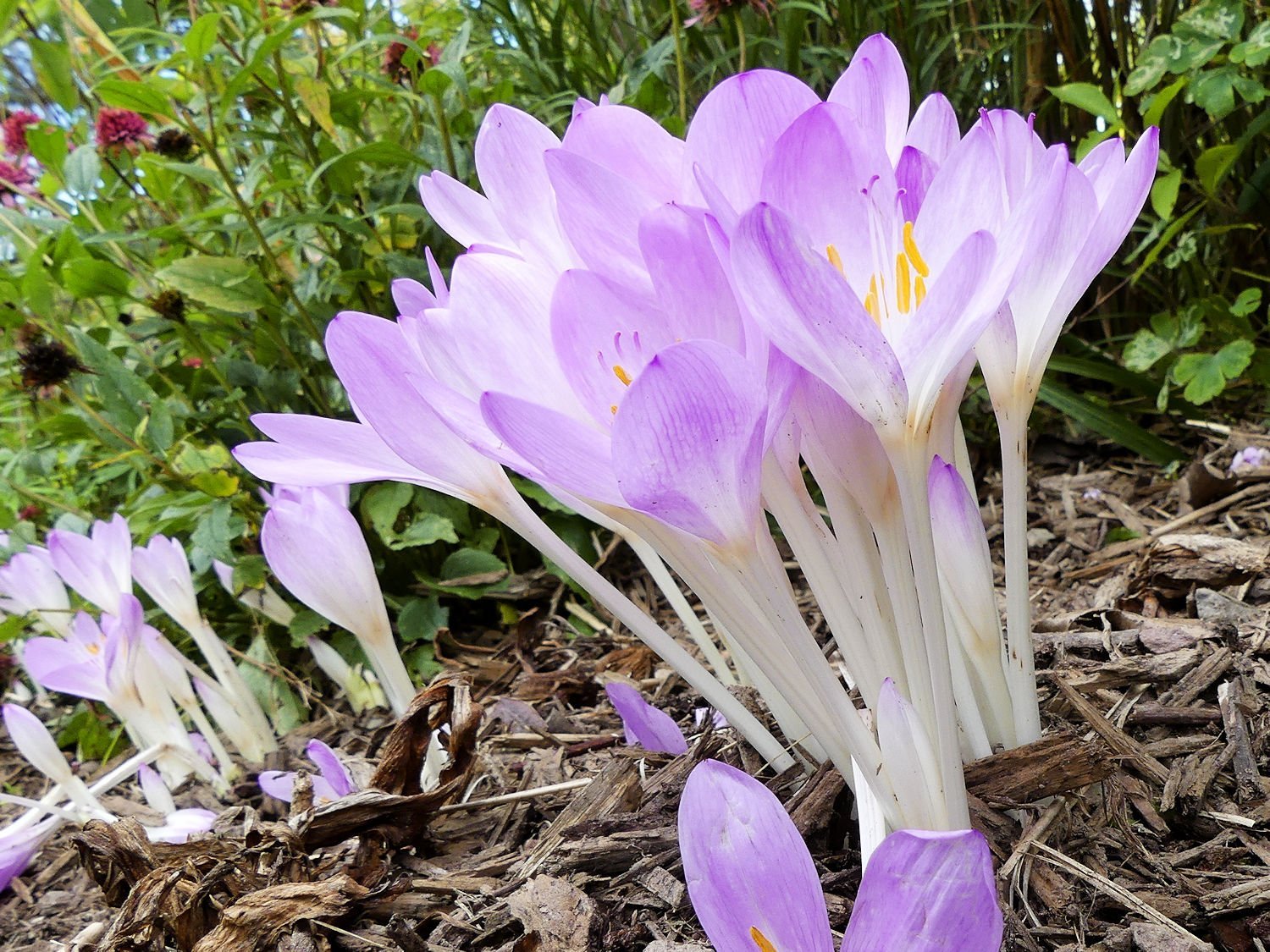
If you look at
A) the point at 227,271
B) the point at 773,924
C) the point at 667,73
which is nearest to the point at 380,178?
the point at 227,271

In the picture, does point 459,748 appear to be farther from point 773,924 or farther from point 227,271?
point 227,271

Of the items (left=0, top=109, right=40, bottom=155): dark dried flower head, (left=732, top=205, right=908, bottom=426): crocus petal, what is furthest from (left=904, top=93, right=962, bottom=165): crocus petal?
(left=0, top=109, right=40, bottom=155): dark dried flower head

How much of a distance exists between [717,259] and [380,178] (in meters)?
1.71

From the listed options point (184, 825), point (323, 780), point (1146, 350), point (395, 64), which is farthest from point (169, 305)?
point (1146, 350)

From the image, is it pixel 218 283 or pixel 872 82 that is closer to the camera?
pixel 872 82

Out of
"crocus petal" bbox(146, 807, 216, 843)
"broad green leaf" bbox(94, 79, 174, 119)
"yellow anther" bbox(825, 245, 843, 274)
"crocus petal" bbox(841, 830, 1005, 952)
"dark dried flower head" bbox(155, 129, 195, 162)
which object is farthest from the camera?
"dark dried flower head" bbox(155, 129, 195, 162)

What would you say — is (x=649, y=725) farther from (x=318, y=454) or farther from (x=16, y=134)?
(x=16, y=134)

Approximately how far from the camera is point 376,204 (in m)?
1.93

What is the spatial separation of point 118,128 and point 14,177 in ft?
2.49

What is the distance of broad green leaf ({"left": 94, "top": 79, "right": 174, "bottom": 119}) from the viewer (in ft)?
4.53

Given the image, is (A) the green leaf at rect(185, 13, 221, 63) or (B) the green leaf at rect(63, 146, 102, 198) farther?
(B) the green leaf at rect(63, 146, 102, 198)

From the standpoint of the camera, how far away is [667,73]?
2.60 meters

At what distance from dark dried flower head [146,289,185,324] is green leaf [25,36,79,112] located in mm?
415

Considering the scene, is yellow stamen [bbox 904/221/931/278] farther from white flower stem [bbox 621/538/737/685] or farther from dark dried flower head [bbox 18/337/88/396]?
dark dried flower head [bbox 18/337/88/396]
